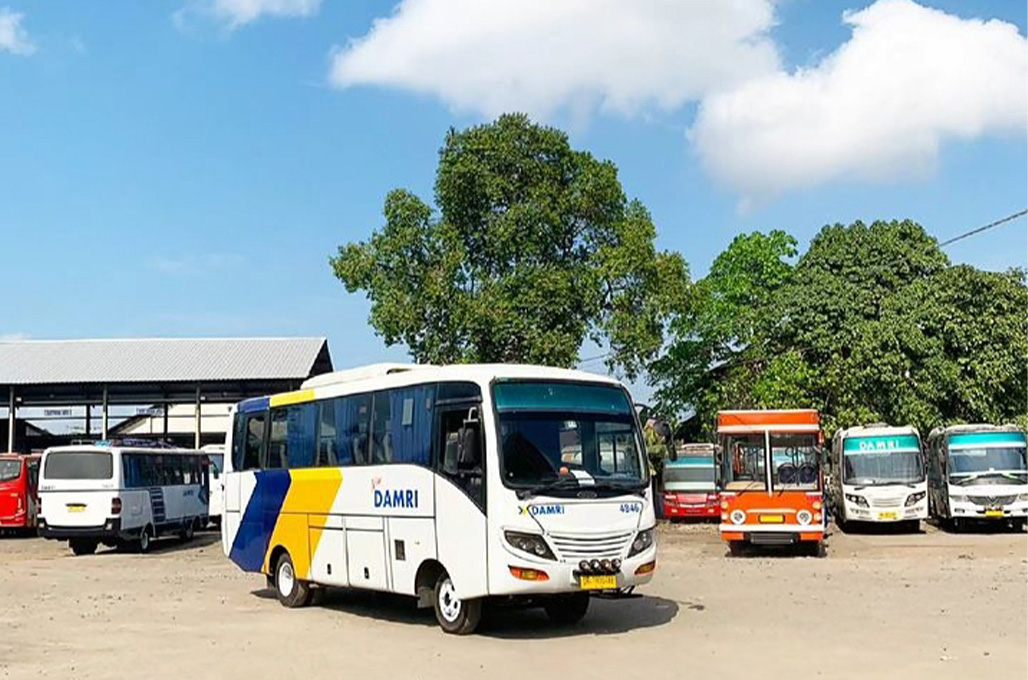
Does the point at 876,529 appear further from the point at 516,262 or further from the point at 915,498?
the point at 516,262

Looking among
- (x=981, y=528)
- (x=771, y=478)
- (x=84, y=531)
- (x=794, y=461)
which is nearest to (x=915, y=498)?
(x=981, y=528)

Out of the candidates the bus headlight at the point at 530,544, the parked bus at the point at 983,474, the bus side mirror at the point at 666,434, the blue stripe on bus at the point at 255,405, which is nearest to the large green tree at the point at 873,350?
the parked bus at the point at 983,474

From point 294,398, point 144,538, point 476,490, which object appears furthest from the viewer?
point 144,538

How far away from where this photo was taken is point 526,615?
525 inches

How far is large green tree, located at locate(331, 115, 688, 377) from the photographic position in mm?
29281

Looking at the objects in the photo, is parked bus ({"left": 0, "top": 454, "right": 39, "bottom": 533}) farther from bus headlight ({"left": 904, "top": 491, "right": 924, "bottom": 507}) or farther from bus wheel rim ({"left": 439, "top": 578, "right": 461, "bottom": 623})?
bus headlight ({"left": 904, "top": 491, "right": 924, "bottom": 507})

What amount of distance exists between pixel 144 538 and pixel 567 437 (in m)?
17.2

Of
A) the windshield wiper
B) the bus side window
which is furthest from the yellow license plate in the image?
the windshield wiper

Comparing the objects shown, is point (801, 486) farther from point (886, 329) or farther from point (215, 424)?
point (215, 424)

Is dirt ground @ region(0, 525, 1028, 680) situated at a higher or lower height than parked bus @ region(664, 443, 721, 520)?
Answer: lower

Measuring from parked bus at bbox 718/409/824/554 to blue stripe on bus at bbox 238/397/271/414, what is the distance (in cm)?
929

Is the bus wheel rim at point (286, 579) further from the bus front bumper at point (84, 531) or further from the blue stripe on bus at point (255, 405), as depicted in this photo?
the bus front bumper at point (84, 531)

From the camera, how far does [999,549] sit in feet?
74.3

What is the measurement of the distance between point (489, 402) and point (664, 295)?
1910 centimetres
